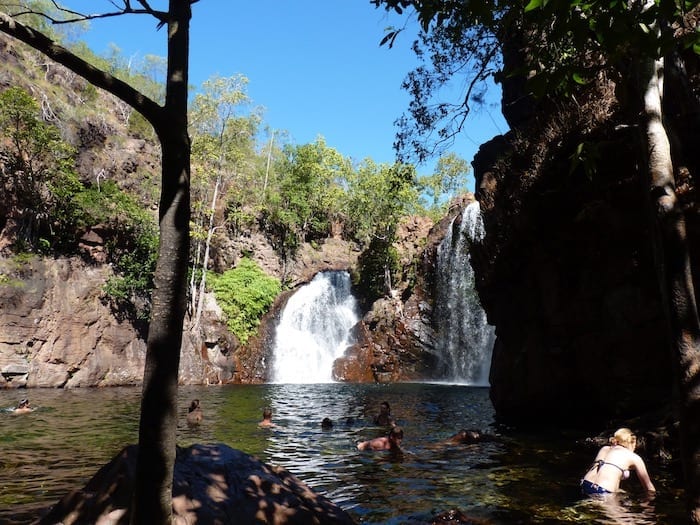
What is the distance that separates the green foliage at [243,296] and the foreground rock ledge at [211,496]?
3065cm

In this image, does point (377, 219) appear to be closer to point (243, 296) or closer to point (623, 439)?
point (243, 296)

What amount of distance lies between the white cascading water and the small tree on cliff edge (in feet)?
104

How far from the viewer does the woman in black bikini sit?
7.33 m

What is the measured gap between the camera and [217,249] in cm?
4075

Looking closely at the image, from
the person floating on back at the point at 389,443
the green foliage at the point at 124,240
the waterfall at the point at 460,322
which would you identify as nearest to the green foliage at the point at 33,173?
the green foliage at the point at 124,240

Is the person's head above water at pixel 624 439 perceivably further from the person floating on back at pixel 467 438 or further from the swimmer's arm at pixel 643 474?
the person floating on back at pixel 467 438

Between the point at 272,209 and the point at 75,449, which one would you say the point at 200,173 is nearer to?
the point at 272,209

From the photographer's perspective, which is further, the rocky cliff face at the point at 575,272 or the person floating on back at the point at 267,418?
the person floating on back at the point at 267,418

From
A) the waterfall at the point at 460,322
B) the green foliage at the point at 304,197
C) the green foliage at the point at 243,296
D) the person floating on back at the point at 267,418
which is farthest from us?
the green foliage at the point at 304,197

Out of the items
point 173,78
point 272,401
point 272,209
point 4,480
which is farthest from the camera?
point 272,209

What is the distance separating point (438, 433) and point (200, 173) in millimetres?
27951

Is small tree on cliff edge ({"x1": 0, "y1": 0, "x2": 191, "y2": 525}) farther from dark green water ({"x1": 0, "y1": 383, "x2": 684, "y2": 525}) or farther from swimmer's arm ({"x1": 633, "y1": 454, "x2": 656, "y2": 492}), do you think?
swimmer's arm ({"x1": 633, "y1": 454, "x2": 656, "y2": 492})

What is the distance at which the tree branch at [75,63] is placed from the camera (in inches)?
111

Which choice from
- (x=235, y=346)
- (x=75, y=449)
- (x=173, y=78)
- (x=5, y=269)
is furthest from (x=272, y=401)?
(x=173, y=78)
